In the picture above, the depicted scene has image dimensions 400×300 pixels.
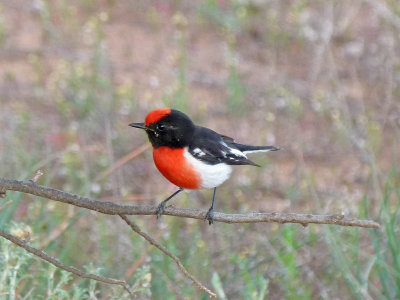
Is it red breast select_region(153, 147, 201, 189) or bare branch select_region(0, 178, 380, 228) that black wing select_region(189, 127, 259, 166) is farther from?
bare branch select_region(0, 178, 380, 228)

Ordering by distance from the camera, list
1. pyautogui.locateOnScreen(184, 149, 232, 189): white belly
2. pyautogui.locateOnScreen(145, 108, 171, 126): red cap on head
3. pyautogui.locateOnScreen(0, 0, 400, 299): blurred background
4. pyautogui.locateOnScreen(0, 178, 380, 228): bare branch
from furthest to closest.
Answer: pyautogui.locateOnScreen(0, 0, 400, 299): blurred background
pyautogui.locateOnScreen(184, 149, 232, 189): white belly
pyautogui.locateOnScreen(145, 108, 171, 126): red cap on head
pyautogui.locateOnScreen(0, 178, 380, 228): bare branch

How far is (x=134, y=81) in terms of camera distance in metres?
6.93

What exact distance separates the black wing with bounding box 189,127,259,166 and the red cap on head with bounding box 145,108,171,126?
252mm

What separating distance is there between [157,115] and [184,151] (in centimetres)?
25

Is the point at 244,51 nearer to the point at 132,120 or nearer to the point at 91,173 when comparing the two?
the point at 132,120

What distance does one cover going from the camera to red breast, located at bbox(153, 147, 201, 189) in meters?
2.80

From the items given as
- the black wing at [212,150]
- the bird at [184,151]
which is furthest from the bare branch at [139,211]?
the black wing at [212,150]

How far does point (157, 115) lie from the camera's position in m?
2.74

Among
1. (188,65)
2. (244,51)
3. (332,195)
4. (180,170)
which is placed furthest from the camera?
(244,51)

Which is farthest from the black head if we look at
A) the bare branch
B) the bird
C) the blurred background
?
the blurred background

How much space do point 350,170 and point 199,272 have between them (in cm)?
282

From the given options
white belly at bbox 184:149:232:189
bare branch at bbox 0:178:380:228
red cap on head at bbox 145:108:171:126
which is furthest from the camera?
white belly at bbox 184:149:232:189

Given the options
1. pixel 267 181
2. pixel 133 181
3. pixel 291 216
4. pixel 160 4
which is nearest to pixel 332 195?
pixel 267 181

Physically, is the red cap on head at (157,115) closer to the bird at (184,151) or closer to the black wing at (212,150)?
the bird at (184,151)
